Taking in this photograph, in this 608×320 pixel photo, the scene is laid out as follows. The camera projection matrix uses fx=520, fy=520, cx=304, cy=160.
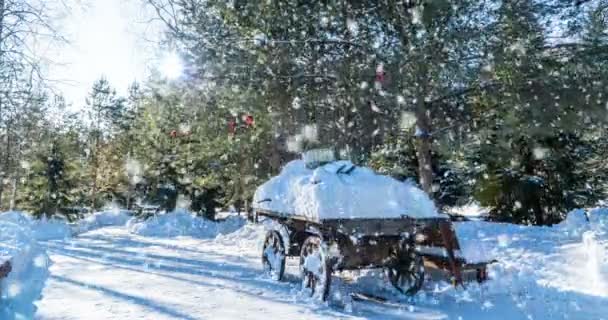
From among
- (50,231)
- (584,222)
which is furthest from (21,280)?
(50,231)

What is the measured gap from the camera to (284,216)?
850 cm

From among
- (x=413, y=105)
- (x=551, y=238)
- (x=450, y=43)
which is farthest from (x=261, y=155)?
(x=551, y=238)

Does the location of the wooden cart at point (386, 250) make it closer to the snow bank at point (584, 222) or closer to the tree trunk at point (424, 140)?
the tree trunk at point (424, 140)

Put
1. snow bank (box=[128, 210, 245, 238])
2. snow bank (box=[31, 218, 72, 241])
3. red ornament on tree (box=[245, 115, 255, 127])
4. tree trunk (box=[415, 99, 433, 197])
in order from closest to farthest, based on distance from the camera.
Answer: tree trunk (box=[415, 99, 433, 197]) → red ornament on tree (box=[245, 115, 255, 127]) → snow bank (box=[31, 218, 72, 241]) → snow bank (box=[128, 210, 245, 238])

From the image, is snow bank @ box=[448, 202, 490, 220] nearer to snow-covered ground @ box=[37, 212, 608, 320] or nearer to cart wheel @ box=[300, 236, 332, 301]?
snow-covered ground @ box=[37, 212, 608, 320]

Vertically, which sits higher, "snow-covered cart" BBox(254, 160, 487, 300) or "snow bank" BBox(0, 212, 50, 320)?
"snow-covered cart" BBox(254, 160, 487, 300)

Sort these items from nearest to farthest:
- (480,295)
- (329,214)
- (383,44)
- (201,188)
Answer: (329,214), (480,295), (383,44), (201,188)

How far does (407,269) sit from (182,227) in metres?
13.6

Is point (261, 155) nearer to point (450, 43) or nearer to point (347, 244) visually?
point (450, 43)

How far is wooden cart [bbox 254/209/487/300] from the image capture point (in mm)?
7238

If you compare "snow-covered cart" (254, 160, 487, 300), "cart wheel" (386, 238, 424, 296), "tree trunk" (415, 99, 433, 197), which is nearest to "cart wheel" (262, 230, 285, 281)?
"snow-covered cart" (254, 160, 487, 300)

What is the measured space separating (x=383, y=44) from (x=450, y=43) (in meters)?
1.90

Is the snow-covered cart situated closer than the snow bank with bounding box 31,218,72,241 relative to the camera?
Yes

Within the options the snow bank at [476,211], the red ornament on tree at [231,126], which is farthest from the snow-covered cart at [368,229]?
the snow bank at [476,211]
